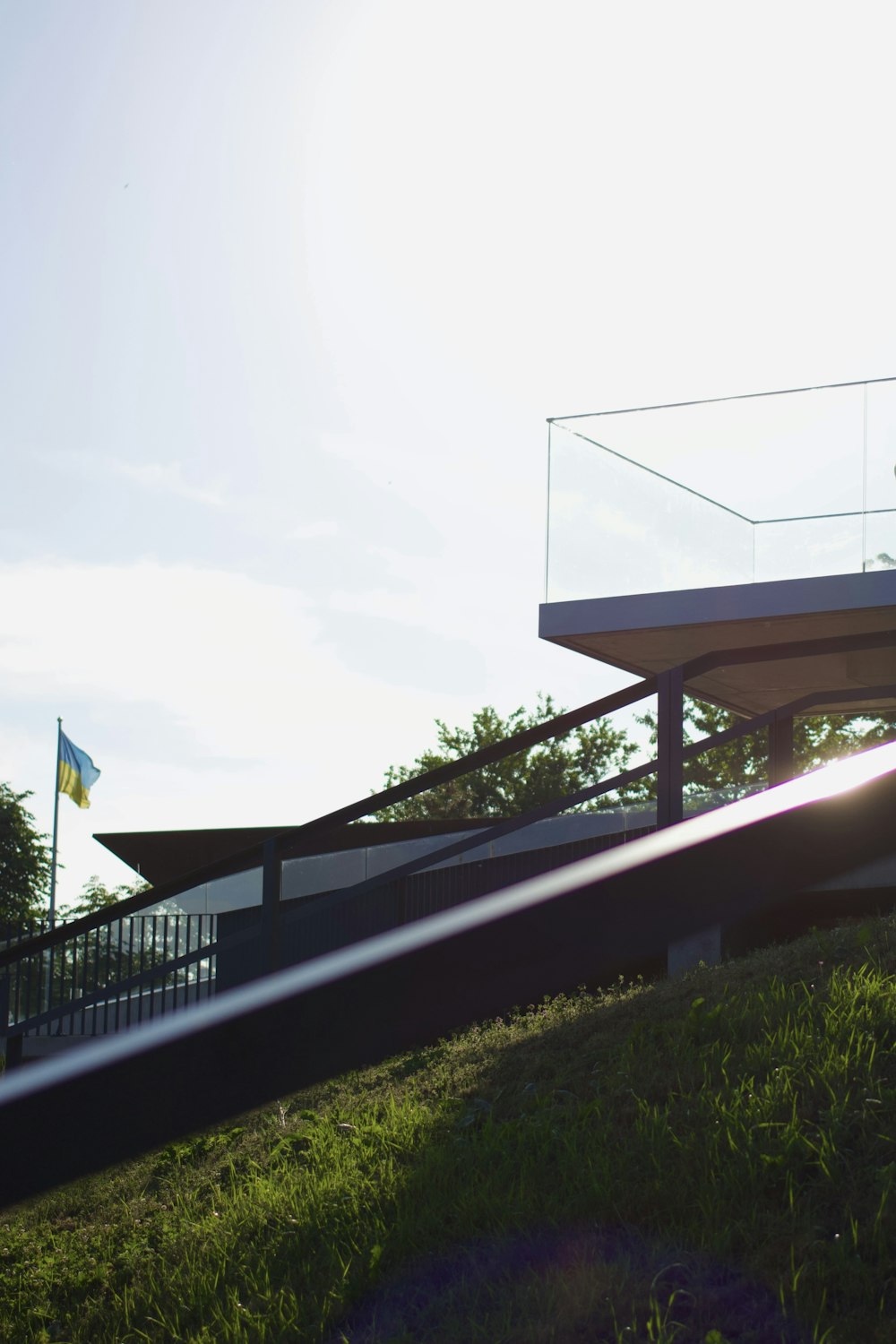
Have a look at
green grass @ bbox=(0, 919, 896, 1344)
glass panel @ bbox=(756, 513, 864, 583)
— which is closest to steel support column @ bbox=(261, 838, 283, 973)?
green grass @ bbox=(0, 919, 896, 1344)

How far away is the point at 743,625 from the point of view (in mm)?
12727

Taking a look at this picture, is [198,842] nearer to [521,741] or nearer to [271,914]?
[271,914]

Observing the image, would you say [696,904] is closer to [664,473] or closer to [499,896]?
[499,896]

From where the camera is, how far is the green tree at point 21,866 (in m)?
47.6

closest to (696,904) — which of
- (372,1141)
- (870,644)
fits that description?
(372,1141)

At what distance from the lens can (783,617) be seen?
492 inches

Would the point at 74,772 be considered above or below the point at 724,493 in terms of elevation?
below

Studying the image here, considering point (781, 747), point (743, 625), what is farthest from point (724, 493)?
point (781, 747)

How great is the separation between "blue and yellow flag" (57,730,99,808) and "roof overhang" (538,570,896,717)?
23919mm

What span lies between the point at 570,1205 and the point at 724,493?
10.3 m

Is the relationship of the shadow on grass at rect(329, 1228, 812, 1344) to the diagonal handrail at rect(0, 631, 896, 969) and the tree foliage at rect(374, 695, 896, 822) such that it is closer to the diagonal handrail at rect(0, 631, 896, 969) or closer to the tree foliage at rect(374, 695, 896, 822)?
the diagonal handrail at rect(0, 631, 896, 969)

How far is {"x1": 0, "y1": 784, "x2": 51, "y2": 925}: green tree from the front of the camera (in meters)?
47.6

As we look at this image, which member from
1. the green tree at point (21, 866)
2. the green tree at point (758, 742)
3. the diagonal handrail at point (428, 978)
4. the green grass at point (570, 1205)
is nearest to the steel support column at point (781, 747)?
the green grass at point (570, 1205)

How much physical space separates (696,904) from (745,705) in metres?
14.1
